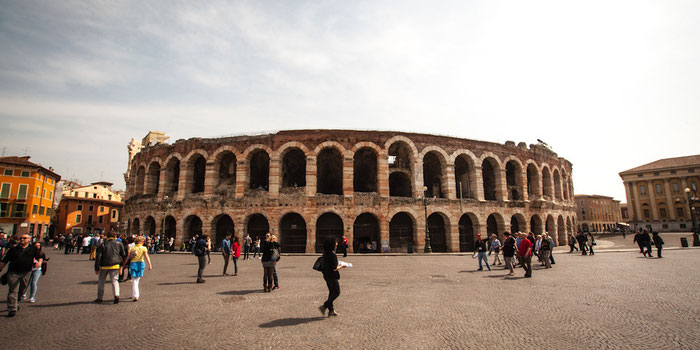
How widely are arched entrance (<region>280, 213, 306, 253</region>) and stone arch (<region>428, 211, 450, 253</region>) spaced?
10.6 m

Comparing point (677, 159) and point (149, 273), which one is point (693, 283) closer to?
point (149, 273)

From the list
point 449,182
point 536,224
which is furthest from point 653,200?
point 449,182

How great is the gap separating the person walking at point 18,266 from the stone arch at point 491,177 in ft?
94.1

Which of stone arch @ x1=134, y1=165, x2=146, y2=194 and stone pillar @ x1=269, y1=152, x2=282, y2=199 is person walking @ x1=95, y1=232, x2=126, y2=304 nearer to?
stone pillar @ x1=269, y1=152, x2=282, y2=199

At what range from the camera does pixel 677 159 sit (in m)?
61.0

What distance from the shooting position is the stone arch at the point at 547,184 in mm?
32719

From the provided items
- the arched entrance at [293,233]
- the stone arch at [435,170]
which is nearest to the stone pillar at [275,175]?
the arched entrance at [293,233]

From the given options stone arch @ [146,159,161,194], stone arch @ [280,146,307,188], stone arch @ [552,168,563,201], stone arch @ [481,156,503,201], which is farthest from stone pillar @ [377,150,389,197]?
stone arch @ [552,168,563,201]

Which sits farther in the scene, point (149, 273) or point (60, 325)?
point (149, 273)

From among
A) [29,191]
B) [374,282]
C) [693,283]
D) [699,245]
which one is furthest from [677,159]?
[29,191]

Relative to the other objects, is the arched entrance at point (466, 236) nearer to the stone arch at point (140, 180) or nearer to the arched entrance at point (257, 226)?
the arched entrance at point (257, 226)

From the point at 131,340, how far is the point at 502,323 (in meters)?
6.12

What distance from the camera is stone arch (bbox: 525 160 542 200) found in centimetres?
3078

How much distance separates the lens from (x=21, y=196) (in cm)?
3622
